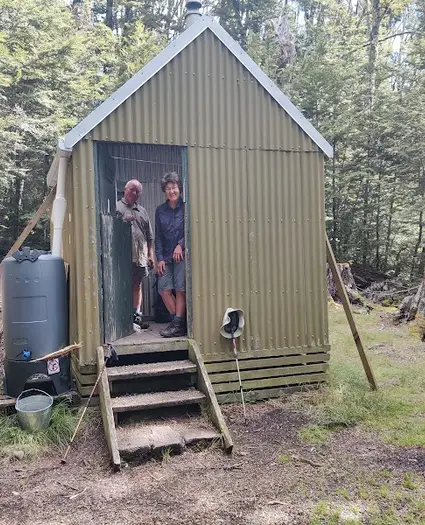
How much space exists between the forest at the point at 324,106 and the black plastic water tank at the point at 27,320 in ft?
27.1

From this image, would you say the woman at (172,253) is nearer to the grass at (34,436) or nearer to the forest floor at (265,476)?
the forest floor at (265,476)

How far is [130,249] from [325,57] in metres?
14.3

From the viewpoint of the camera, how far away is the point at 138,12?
912 inches

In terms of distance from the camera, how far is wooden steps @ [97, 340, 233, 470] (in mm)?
3965

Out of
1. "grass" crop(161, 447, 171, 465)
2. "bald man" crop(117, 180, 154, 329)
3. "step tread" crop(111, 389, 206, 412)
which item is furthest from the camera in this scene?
"bald man" crop(117, 180, 154, 329)

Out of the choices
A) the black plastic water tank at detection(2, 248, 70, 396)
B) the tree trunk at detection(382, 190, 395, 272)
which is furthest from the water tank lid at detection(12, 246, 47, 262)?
the tree trunk at detection(382, 190, 395, 272)

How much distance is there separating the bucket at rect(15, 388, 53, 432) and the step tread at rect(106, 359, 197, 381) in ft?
2.13

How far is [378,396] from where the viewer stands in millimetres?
5262

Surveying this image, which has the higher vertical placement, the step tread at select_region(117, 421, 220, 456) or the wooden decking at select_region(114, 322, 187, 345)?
the wooden decking at select_region(114, 322, 187, 345)

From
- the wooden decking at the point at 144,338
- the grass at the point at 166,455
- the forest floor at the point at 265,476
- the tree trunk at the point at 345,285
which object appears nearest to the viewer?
the forest floor at the point at 265,476

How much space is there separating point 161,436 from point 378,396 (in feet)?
8.57

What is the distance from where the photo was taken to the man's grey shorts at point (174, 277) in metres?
5.50

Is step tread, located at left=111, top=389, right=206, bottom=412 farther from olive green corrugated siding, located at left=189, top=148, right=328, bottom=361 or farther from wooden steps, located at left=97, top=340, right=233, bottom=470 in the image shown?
olive green corrugated siding, located at left=189, top=148, right=328, bottom=361

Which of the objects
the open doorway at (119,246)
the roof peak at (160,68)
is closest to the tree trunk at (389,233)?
the open doorway at (119,246)
